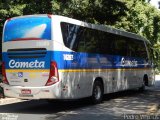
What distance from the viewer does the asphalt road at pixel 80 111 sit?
12.9 m

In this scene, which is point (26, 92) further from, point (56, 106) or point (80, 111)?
point (56, 106)

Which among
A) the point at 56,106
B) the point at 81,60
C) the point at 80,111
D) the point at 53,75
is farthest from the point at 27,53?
the point at 56,106

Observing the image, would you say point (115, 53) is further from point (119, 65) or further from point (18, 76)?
point (18, 76)

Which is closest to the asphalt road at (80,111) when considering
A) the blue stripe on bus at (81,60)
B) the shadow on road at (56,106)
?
the shadow on road at (56,106)

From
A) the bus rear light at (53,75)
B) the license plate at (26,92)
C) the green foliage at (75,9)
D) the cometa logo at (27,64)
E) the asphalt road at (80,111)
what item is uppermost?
the green foliage at (75,9)

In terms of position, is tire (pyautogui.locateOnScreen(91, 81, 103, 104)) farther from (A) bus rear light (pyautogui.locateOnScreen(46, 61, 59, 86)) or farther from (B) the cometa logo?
(B) the cometa logo

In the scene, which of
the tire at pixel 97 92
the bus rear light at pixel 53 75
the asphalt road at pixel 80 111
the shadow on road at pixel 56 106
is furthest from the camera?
the tire at pixel 97 92

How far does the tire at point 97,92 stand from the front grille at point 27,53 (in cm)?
324

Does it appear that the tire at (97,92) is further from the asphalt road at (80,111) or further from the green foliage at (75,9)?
the green foliage at (75,9)

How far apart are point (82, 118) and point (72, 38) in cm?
341

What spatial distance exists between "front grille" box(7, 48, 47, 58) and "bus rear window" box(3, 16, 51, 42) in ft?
1.28

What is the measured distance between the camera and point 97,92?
55.5 feet

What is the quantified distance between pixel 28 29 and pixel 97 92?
13.6ft

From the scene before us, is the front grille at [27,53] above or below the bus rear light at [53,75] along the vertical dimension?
above
